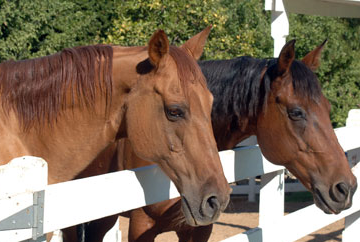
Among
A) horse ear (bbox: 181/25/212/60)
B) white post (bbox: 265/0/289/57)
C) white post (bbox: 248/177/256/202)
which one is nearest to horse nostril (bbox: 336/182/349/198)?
horse ear (bbox: 181/25/212/60)

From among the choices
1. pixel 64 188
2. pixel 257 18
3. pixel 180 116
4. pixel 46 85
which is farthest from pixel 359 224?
pixel 257 18

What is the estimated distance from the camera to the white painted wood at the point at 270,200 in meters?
3.55

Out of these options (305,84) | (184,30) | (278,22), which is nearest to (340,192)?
(305,84)

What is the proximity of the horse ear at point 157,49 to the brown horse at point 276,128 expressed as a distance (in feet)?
3.07

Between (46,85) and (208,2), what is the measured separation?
5837mm

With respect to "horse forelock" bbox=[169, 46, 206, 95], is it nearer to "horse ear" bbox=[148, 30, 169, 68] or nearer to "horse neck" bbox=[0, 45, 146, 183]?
"horse ear" bbox=[148, 30, 169, 68]

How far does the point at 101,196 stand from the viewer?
2.19m

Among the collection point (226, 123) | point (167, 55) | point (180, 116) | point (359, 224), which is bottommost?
point (359, 224)

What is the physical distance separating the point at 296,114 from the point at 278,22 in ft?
10.6

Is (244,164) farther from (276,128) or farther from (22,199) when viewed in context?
(22,199)

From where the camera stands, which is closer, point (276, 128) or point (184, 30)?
point (276, 128)

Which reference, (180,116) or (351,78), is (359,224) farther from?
(351,78)

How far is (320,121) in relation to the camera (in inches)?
129

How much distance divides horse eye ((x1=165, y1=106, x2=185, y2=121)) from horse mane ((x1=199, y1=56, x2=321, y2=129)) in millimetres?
1092
